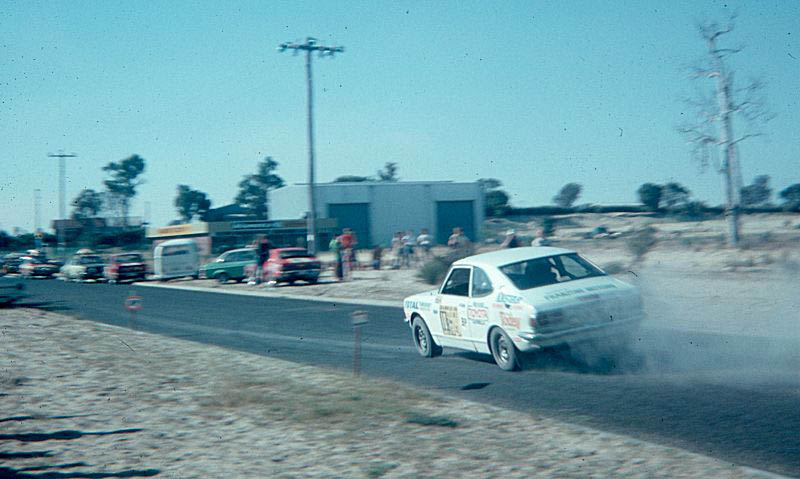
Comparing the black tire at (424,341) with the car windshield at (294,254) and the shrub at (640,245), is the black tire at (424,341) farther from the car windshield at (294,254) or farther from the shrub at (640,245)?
the car windshield at (294,254)

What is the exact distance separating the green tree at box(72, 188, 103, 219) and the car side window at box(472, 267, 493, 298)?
272 feet

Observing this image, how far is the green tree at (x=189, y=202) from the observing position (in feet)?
332

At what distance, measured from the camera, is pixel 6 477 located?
6070 millimetres

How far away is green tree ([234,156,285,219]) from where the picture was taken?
379 ft

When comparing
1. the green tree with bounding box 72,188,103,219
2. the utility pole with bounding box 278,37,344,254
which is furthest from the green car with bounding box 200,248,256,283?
the green tree with bounding box 72,188,103,219

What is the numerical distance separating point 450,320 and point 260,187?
108238 millimetres

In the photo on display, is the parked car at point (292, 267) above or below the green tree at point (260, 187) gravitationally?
below

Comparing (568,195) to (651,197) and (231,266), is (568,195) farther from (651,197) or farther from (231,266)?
(231,266)

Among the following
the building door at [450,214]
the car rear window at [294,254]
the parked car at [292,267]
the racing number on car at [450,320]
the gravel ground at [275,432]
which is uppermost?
the building door at [450,214]

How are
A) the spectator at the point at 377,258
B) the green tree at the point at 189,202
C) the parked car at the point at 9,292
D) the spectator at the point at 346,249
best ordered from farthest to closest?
the green tree at the point at 189,202 < the spectator at the point at 377,258 < the spectator at the point at 346,249 < the parked car at the point at 9,292

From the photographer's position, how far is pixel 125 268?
43406mm

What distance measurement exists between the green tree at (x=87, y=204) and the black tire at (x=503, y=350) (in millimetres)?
83506

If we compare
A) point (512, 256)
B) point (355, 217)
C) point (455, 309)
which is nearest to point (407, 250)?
point (455, 309)

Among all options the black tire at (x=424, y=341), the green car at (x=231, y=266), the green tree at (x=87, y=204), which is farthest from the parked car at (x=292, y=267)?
the green tree at (x=87, y=204)
